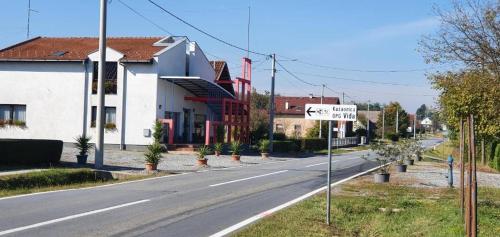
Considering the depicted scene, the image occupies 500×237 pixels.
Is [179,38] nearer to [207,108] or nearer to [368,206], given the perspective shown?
[207,108]

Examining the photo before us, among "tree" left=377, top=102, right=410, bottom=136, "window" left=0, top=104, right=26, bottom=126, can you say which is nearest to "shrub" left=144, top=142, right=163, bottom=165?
"window" left=0, top=104, right=26, bottom=126

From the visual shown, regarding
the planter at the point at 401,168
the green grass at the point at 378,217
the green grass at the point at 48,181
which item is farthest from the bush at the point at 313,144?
the green grass at the point at 378,217

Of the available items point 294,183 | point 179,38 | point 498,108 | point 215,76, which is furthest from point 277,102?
point 498,108

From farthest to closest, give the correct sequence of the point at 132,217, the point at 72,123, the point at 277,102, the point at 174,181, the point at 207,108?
1. the point at 277,102
2. the point at 207,108
3. the point at 72,123
4. the point at 174,181
5. the point at 132,217

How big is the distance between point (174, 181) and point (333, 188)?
522cm

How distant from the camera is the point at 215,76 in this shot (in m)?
51.6

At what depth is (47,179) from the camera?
17.8 m

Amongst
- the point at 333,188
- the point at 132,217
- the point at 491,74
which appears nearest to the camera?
the point at 132,217

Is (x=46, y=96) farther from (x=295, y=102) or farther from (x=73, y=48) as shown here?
(x=295, y=102)

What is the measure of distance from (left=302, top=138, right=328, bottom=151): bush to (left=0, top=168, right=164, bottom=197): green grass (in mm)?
36923

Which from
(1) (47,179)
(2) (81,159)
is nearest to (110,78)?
(2) (81,159)

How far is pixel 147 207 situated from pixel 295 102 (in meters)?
87.3

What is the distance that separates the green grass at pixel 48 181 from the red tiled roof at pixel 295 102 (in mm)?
73472

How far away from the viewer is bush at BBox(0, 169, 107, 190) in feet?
54.0
